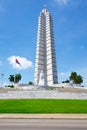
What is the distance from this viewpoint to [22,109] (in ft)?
101

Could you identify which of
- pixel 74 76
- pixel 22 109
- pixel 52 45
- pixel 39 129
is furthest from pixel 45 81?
pixel 39 129

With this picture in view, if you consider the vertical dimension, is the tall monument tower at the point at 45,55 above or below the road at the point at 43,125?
above

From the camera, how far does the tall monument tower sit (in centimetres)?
10025

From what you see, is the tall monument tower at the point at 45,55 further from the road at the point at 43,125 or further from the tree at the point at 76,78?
the road at the point at 43,125

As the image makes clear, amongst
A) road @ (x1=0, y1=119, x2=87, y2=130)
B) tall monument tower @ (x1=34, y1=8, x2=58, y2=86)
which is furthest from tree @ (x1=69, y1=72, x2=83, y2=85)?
road @ (x1=0, y1=119, x2=87, y2=130)

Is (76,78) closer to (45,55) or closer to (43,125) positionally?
(45,55)

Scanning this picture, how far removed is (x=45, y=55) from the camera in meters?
106

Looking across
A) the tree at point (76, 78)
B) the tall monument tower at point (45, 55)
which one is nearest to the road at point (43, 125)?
the tall monument tower at point (45, 55)

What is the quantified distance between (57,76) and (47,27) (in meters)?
21.1

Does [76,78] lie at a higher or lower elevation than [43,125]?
higher

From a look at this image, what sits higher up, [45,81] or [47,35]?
[47,35]

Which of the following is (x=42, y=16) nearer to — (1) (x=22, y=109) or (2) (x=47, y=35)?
(2) (x=47, y=35)

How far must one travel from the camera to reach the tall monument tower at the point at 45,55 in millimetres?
100250

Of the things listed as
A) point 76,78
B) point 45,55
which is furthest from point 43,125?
point 76,78
